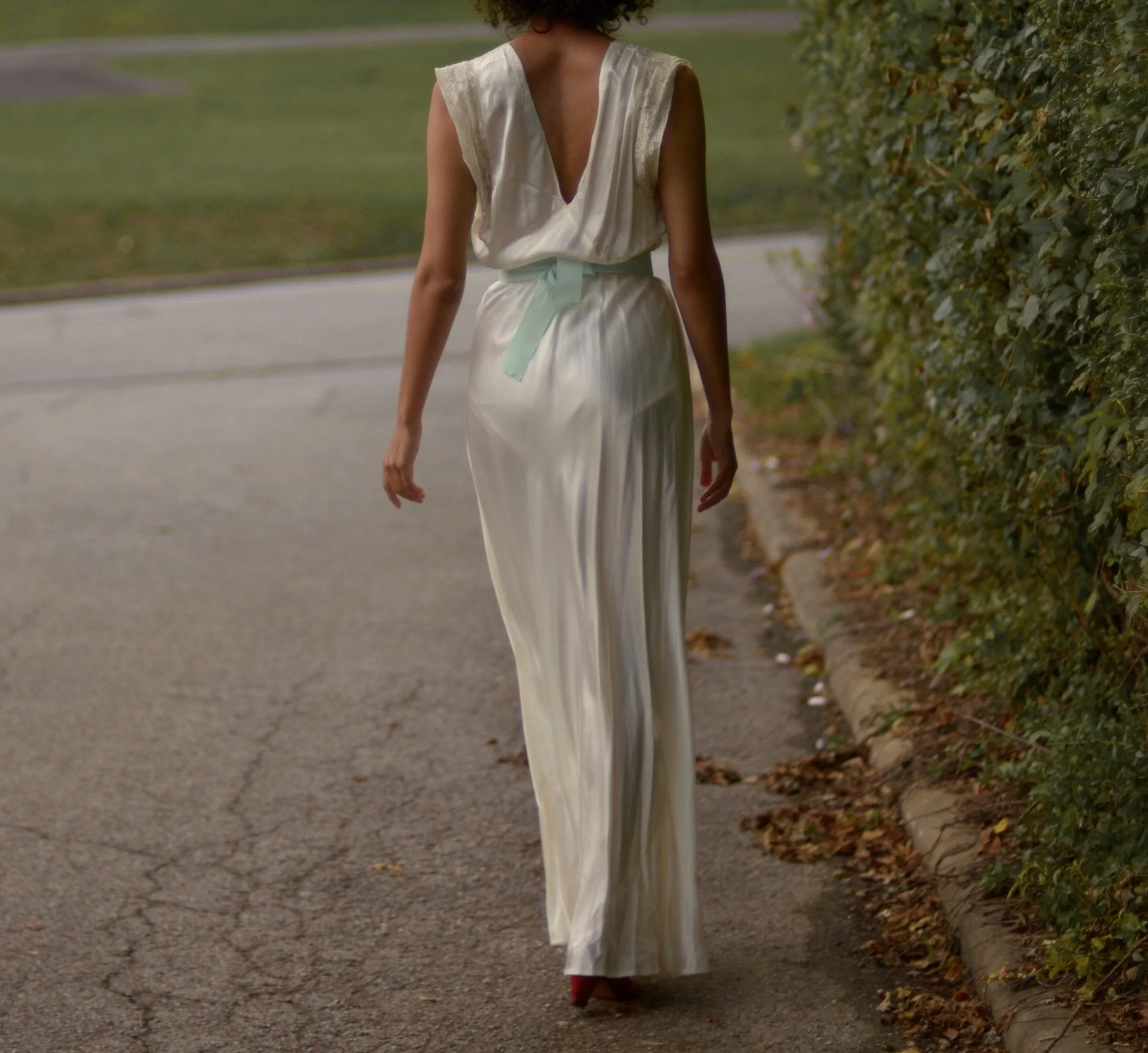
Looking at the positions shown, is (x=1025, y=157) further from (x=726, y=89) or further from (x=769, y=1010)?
(x=726, y=89)

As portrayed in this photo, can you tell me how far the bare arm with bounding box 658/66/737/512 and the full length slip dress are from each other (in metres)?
0.04

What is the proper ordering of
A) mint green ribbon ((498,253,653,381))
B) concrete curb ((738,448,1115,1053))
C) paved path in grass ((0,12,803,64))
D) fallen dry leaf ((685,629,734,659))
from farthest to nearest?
1. paved path in grass ((0,12,803,64))
2. fallen dry leaf ((685,629,734,659))
3. mint green ribbon ((498,253,653,381))
4. concrete curb ((738,448,1115,1053))

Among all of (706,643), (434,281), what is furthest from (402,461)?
(706,643)

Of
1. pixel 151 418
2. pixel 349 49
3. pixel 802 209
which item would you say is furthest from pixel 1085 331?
pixel 349 49

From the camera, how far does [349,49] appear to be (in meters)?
33.4

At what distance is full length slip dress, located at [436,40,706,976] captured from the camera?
137 inches

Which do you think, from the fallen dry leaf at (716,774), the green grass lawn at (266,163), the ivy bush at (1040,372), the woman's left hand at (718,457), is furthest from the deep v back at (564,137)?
the green grass lawn at (266,163)

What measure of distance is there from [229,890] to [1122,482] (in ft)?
7.62

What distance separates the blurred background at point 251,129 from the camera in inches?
728

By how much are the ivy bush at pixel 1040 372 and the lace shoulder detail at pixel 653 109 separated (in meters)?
0.80

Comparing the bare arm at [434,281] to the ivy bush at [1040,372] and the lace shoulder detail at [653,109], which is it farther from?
the ivy bush at [1040,372]

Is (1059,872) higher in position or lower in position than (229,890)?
higher

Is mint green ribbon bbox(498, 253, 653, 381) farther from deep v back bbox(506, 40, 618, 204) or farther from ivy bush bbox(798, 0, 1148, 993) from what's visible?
ivy bush bbox(798, 0, 1148, 993)

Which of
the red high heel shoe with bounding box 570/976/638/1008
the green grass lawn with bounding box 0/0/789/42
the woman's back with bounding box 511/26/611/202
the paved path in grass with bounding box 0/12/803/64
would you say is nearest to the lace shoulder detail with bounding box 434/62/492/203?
the woman's back with bounding box 511/26/611/202
